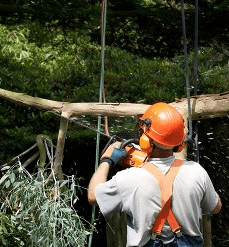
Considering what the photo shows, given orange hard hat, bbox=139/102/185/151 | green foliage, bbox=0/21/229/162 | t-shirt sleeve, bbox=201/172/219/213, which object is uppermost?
green foliage, bbox=0/21/229/162

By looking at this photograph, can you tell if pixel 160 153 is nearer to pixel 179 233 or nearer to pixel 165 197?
pixel 165 197

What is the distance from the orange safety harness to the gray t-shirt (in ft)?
0.07

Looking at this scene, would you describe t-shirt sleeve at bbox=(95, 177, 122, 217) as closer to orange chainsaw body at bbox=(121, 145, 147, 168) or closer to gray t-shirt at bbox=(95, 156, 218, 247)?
gray t-shirt at bbox=(95, 156, 218, 247)

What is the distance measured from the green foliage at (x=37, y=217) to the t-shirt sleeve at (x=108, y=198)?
748 millimetres

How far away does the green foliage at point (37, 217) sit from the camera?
13.7 feet

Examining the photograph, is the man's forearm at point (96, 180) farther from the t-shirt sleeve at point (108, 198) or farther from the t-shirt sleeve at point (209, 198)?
the t-shirt sleeve at point (209, 198)

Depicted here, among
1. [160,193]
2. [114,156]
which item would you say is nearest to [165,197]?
[160,193]

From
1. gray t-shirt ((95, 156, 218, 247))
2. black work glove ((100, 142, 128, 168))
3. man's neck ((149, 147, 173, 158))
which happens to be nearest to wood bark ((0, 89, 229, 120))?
black work glove ((100, 142, 128, 168))

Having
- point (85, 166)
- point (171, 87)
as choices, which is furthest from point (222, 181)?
point (171, 87)

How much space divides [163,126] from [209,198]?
18.9 inches

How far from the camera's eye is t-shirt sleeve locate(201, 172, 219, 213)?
3.55m

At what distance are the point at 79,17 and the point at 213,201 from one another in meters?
3.87

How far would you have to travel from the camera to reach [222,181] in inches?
272

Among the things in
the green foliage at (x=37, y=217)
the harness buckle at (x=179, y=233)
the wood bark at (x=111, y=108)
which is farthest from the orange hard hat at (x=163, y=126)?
the wood bark at (x=111, y=108)
